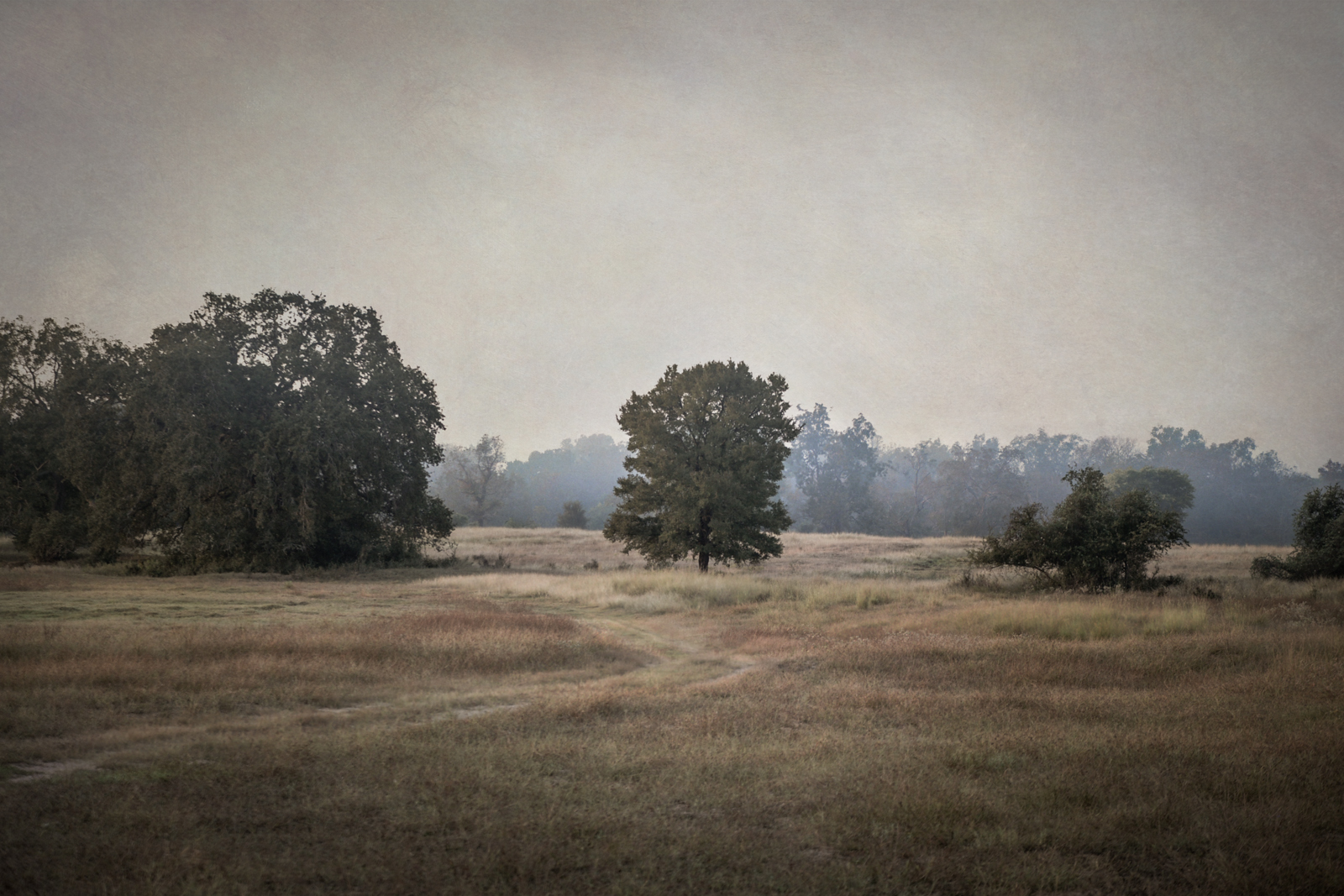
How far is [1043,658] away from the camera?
14938 mm

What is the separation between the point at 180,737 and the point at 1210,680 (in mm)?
16318

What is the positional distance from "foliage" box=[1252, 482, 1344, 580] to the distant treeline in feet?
180

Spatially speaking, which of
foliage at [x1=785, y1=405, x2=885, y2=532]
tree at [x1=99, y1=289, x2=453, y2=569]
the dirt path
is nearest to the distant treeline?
foliage at [x1=785, y1=405, x2=885, y2=532]

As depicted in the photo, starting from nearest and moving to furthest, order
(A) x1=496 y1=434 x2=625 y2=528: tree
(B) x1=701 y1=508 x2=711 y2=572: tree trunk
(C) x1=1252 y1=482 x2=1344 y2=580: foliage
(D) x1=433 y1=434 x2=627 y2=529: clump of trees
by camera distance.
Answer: (C) x1=1252 y1=482 x2=1344 y2=580: foliage < (B) x1=701 y1=508 x2=711 y2=572: tree trunk < (D) x1=433 y1=434 x2=627 y2=529: clump of trees < (A) x1=496 y1=434 x2=625 y2=528: tree

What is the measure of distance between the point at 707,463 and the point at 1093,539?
54.5 ft

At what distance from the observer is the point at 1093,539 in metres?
27.4

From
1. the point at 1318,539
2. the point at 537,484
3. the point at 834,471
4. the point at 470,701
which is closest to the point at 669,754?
the point at 470,701

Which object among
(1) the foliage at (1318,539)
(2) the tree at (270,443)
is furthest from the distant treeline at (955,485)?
(1) the foliage at (1318,539)

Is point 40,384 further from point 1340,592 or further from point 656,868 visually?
point 1340,592

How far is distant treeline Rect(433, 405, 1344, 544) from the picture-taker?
100062 mm

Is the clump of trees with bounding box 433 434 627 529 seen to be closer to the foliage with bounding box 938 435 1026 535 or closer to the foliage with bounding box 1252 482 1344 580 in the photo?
the foliage with bounding box 1252 482 1344 580

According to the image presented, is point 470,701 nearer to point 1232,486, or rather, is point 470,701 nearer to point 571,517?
point 571,517

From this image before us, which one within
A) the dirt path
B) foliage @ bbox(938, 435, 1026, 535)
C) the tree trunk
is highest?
foliage @ bbox(938, 435, 1026, 535)

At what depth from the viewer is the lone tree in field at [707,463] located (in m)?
34.1
